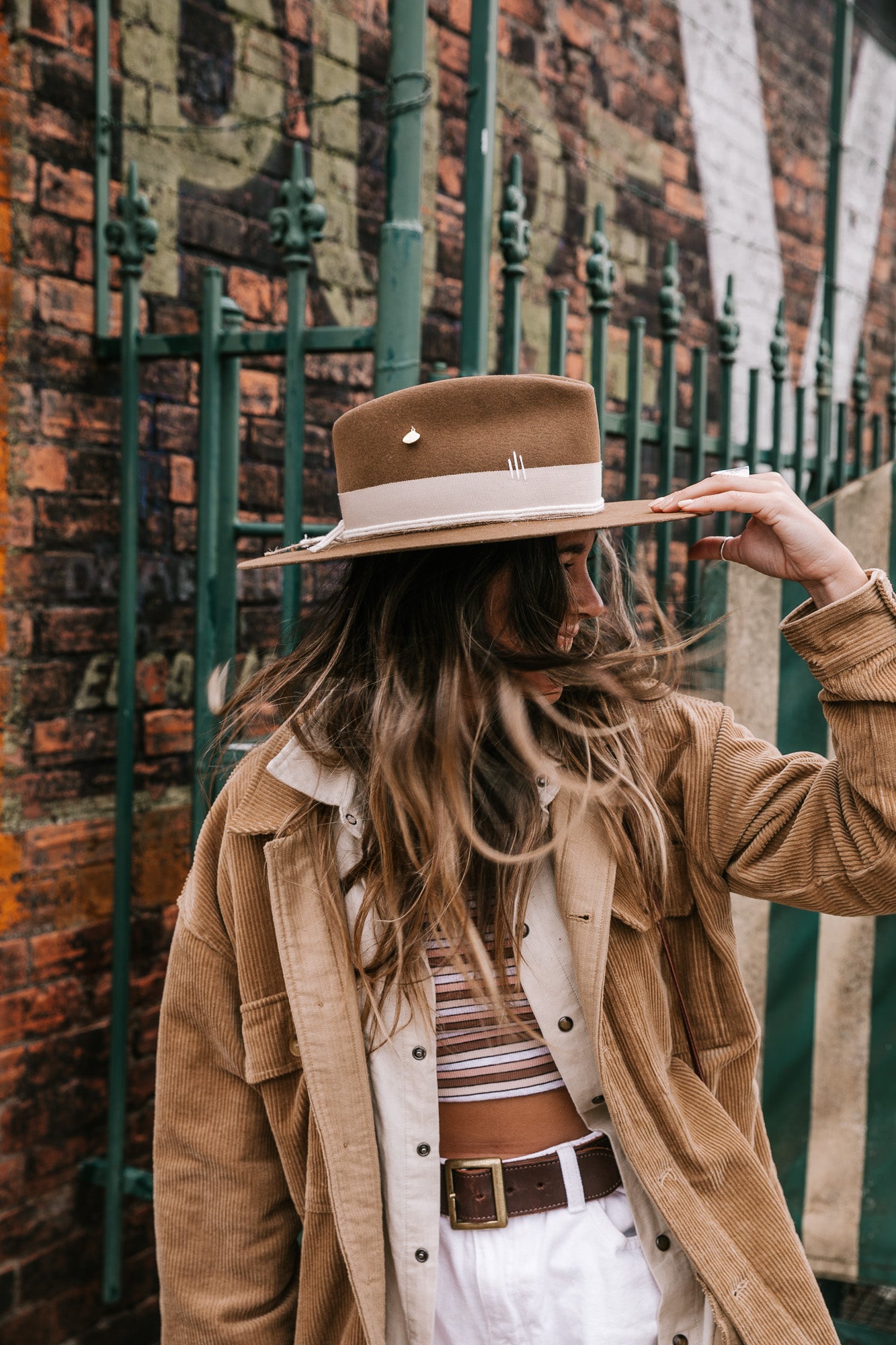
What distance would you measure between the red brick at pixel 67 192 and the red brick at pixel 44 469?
48 cm

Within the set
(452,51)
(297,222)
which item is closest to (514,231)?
(297,222)

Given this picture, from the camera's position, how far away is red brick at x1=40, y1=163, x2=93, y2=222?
2457 millimetres

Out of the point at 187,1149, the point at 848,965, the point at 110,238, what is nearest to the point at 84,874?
the point at 187,1149

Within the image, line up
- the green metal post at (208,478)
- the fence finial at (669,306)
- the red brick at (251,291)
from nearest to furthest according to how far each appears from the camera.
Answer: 1. the green metal post at (208,478)
2. the fence finial at (669,306)
3. the red brick at (251,291)

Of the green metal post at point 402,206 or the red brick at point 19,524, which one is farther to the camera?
the red brick at point 19,524

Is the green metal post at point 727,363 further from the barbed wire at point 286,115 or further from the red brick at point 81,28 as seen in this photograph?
the red brick at point 81,28

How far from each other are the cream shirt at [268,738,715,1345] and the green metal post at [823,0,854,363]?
4480 millimetres

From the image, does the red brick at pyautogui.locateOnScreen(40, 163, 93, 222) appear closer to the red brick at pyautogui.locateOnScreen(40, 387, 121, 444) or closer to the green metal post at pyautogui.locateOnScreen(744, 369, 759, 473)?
the red brick at pyautogui.locateOnScreen(40, 387, 121, 444)

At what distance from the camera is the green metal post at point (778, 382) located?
9.09 feet

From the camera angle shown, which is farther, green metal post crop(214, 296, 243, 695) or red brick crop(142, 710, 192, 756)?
red brick crop(142, 710, 192, 756)

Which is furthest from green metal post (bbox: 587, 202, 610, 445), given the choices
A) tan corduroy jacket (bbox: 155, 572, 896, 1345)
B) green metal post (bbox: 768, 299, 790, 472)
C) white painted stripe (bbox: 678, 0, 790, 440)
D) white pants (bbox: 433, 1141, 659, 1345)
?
white painted stripe (bbox: 678, 0, 790, 440)

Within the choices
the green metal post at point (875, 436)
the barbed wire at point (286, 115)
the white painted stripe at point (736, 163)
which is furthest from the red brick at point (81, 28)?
the white painted stripe at point (736, 163)

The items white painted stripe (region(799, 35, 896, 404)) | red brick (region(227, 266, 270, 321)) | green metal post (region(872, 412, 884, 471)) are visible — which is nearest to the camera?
red brick (region(227, 266, 270, 321))

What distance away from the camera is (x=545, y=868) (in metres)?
1.47
